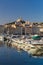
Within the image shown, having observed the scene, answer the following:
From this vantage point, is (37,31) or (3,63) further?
(37,31)

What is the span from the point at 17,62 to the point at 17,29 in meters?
44.7

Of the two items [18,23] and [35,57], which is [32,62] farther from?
[18,23]

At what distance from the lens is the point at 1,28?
63.5 metres

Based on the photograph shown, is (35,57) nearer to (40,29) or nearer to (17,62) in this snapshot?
(17,62)

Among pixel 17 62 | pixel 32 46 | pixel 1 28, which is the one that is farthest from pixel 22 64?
pixel 1 28

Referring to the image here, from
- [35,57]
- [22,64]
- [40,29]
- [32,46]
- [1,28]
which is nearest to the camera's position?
[22,64]

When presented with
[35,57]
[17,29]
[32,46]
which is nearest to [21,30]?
[17,29]

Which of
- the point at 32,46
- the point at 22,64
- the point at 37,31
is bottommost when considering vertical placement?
the point at 22,64

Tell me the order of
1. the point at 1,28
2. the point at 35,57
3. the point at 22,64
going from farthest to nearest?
the point at 1,28, the point at 35,57, the point at 22,64

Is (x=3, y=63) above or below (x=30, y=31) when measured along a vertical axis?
below

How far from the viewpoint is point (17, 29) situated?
60844 millimetres

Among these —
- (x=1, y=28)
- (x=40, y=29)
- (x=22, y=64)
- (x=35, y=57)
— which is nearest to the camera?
(x=22, y=64)

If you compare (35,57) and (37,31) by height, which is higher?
(37,31)

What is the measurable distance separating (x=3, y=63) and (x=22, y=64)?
123cm
